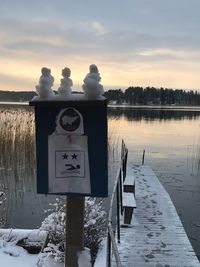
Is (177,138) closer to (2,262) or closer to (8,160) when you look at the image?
(8,160)

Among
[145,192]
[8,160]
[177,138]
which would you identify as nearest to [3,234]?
[145,192]

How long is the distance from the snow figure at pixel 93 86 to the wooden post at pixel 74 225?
0.81 meters

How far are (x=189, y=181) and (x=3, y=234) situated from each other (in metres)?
9.18

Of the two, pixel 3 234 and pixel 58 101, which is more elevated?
pixel 58 101

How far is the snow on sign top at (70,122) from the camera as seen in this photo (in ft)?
10.6

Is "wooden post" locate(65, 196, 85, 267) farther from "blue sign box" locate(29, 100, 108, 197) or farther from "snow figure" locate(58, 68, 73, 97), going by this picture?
"snow figure" locate(58, 68, 73, 97)

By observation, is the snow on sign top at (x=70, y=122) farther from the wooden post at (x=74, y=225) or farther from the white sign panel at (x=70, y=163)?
the wooden post at (x=74, y=225)

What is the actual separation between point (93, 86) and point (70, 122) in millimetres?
330

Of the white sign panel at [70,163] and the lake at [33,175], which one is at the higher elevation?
the white sign panel at [70,163]

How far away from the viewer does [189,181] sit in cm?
1430

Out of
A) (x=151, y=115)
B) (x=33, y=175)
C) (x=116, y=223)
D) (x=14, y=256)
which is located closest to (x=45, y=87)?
(x=14, y=256)

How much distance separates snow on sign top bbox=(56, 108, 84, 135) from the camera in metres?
3.23

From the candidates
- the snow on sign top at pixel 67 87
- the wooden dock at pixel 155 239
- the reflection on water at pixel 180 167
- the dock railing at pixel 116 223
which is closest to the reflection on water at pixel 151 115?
the reflection on water at pixel 180 167

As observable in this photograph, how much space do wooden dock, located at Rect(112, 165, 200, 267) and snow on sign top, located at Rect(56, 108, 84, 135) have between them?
128 inches
